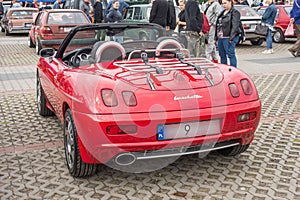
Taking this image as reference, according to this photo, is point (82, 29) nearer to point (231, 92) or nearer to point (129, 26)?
point (129, 26)

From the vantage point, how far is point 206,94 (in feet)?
12.0

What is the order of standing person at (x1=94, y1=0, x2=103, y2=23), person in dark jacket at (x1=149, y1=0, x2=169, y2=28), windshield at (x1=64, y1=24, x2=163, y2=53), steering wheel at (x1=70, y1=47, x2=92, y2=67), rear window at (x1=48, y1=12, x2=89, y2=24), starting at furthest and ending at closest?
standing person at (x1=94, y1=0, x2=103, y2=23)
rear window at (x1=48, y1=12, x2=89, y2=24)
person in dark jacket at (x1=149, y1=0, x2=169, y2=28)
windshield at (x1=64, y1=24, x2=163, y2=53)
steering wheel at (x1=70, y1=47, x2=92, y2=67)

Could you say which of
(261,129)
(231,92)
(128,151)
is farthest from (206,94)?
(261,129)

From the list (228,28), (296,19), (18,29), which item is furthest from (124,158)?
(18,29)

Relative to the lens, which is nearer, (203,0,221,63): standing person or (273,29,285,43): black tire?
(203,0,221,63): standing person

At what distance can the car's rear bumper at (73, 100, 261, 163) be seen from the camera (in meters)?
3.35

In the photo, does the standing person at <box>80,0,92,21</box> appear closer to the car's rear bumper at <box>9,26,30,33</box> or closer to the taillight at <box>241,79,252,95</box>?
the car's rear bumper at <box>9,26,30,33</box>

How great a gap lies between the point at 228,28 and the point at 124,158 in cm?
587

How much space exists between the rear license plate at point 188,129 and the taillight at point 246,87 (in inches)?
19.4

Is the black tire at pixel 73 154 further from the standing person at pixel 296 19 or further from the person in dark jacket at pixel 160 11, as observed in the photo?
the standing person at pixel 296 19

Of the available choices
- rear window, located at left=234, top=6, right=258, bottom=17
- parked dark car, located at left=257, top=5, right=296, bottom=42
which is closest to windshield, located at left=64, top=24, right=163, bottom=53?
rear window, located at left=234, top=6, right=258, bottom=17

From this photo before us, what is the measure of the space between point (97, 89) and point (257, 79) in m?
6.17

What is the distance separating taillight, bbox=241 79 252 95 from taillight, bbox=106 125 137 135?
3.94 feet

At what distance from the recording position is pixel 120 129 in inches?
132
